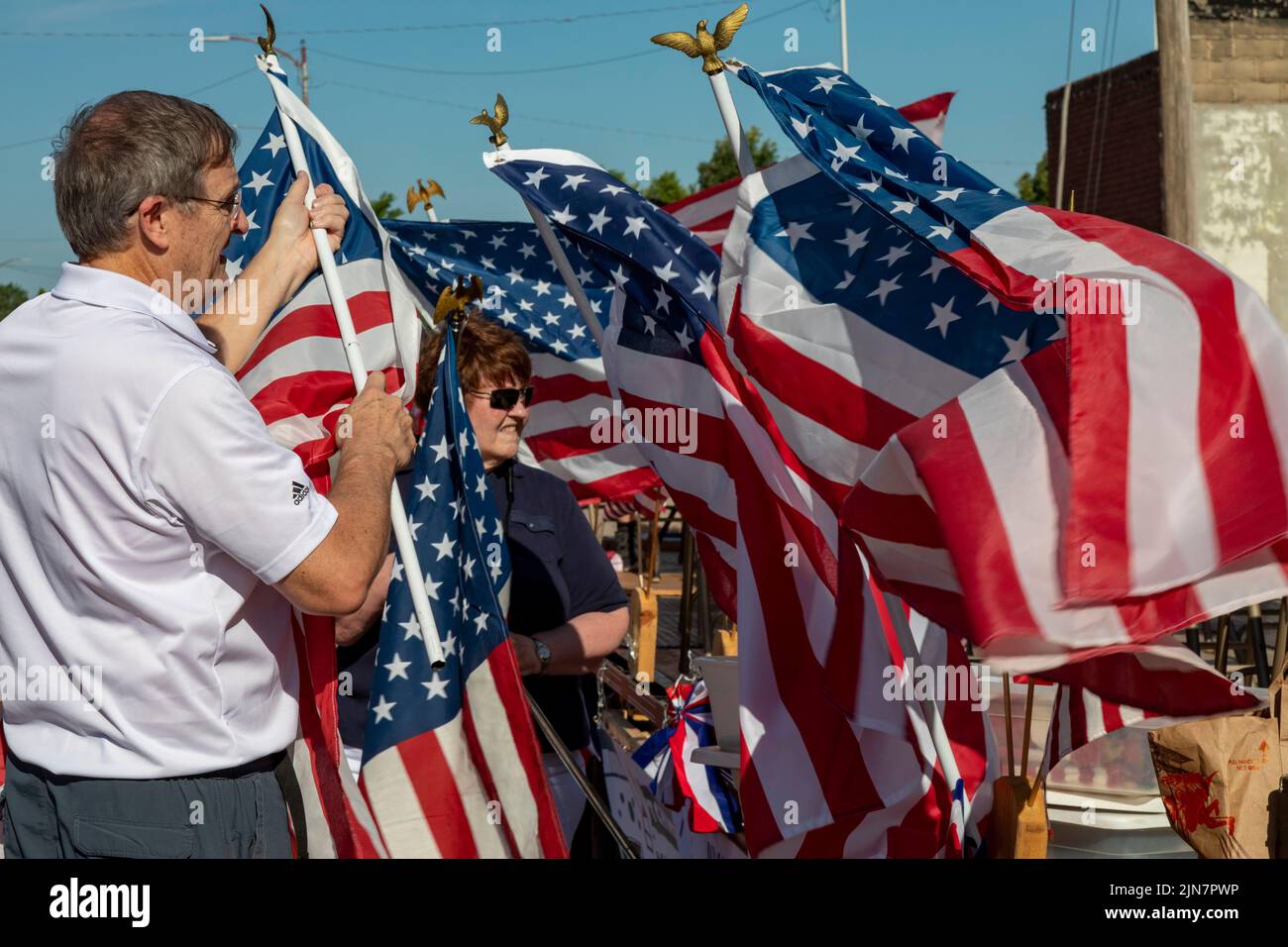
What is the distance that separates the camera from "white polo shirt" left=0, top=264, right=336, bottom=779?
2.20m

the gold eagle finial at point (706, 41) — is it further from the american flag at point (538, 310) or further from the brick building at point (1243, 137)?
the brick building at point (1243, 137)

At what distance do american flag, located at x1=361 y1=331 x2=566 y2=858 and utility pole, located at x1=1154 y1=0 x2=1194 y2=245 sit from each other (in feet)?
16.0

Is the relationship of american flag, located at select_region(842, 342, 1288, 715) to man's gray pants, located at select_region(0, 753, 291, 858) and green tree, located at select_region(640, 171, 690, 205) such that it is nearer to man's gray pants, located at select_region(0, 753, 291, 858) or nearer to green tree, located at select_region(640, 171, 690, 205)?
man's gray pants, located at select_region(0, 753, 291, 858)

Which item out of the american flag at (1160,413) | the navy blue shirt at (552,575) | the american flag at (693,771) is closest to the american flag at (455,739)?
the navy blue shirt at (552,575)

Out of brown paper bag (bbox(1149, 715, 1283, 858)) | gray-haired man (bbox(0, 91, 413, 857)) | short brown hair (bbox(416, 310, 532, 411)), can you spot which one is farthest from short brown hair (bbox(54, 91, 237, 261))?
brown paper bag (bbox(1149, 715, 1283, 858))

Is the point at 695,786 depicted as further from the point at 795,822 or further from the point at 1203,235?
the point at 1203,235

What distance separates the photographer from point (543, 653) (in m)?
3.92

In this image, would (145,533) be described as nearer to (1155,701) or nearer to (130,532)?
(130,532)

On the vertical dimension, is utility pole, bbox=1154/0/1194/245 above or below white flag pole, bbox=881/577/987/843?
above

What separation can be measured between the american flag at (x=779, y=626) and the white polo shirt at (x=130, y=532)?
152 cm

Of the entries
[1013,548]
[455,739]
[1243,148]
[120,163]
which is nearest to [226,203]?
[120,163]

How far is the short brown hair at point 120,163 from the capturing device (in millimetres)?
2322

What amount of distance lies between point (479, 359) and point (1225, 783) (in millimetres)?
2312
